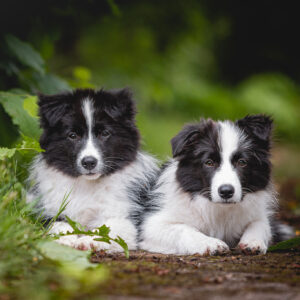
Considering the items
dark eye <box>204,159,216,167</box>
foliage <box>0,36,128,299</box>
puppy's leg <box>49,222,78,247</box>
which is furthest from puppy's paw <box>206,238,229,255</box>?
puppy's leg <box>49,222,78,247</box>

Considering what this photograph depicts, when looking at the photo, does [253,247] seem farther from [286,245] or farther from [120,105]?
[120,105]

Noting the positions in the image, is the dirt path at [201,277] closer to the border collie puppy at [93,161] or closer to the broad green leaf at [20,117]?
the border collie puppy at [93,161]

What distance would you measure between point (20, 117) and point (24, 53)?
85 centimetres

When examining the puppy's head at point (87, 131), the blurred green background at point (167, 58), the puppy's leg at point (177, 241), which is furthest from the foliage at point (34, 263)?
the blurred green background at point (167, 58)

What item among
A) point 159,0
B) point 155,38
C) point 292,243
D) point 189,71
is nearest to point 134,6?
point 159,0

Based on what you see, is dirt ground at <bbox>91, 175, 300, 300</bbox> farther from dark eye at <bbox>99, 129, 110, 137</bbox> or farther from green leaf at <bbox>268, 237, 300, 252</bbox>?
dark eye at <bbox>99, 129, 110, 137</bbox>

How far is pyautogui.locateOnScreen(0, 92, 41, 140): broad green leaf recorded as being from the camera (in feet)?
17.0

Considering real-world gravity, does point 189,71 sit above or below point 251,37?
below

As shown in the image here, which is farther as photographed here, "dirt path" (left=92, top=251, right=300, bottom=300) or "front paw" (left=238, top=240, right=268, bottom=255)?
"front paw" (left=238, top=240, right=268, bottom=255)

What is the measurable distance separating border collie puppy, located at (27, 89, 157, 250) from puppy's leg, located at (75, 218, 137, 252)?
0.4 inches

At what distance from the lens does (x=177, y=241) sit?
4.50 m

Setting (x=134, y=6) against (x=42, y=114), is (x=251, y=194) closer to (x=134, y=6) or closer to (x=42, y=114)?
(x=42, y=114)

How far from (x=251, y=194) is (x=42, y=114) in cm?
218

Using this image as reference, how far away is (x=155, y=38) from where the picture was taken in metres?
12.1
